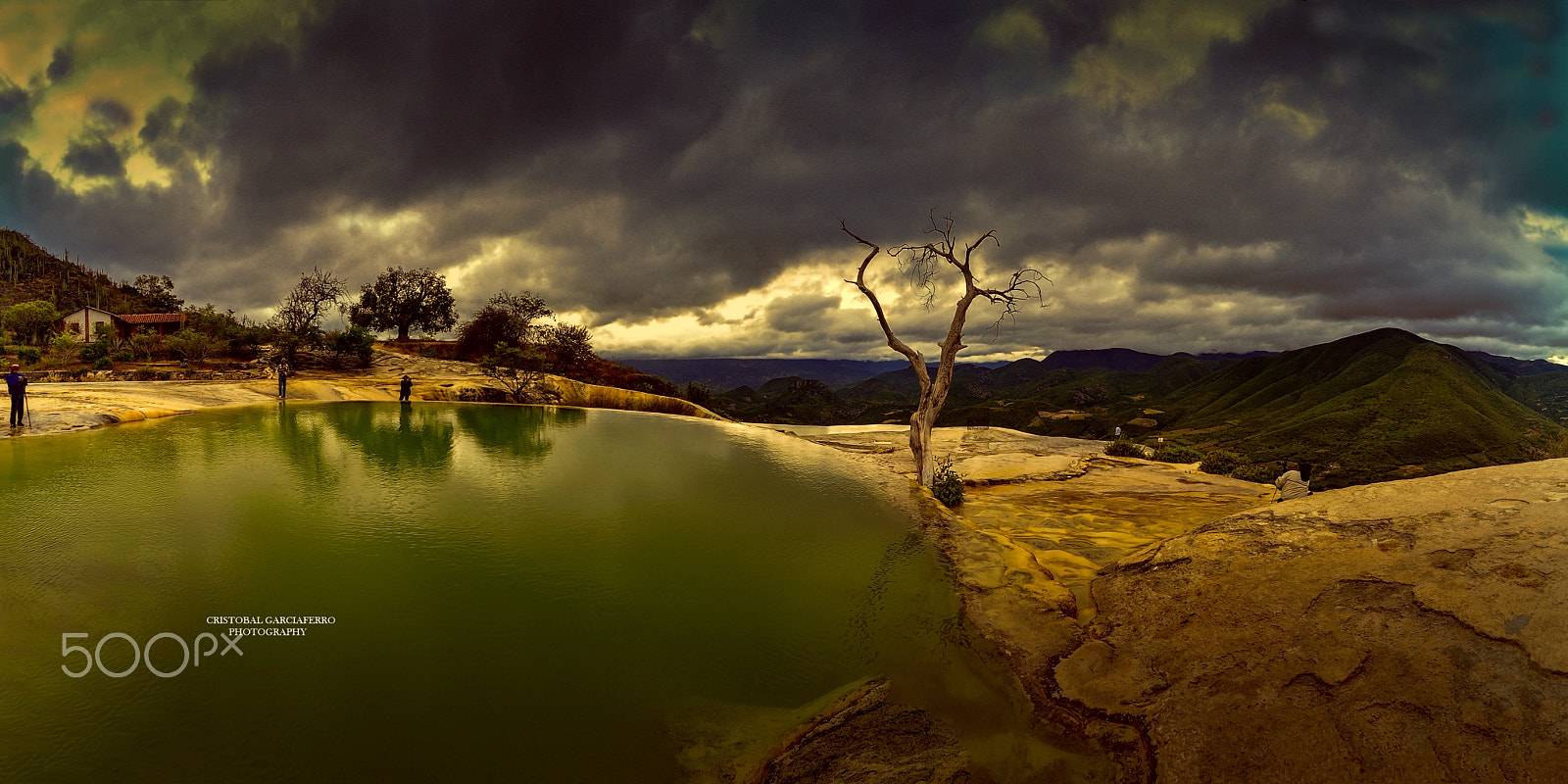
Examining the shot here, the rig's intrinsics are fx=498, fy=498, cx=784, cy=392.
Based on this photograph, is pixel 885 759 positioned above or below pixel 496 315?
below

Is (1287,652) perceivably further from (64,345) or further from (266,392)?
(64,345)

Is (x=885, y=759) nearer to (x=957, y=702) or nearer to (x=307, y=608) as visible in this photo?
(x=957, y=702)

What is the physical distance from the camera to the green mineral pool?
17.7 ft

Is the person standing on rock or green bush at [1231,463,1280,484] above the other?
the person standing on rock

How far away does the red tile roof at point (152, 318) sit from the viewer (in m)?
56.6

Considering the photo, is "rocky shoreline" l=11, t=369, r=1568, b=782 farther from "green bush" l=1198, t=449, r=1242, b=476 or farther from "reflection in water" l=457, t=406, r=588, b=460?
"reflection in water" l=457, t=406, r=588, b=460

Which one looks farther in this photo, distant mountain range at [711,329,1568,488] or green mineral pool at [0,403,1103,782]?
distant mountain range at [711,329,1568,488]

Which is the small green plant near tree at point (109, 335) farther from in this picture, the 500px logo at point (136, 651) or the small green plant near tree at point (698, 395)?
the 500px logo at point (136, 651)

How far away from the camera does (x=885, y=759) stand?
557 centimetres

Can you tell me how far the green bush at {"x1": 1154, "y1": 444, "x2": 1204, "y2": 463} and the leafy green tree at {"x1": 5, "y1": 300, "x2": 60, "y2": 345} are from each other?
298ft

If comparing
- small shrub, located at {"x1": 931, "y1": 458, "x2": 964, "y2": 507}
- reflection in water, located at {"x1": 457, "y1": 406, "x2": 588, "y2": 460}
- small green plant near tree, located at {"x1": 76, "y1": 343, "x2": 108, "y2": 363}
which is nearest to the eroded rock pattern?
small shrub, located at {"x1": 931, "y1": 458, "x2": 964, "y2": 507}

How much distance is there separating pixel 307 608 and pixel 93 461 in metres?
13.4

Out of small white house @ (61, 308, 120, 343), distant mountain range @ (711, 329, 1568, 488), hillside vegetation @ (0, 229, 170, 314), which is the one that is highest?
hillside vegetation @ (0, 229, 170, 314)

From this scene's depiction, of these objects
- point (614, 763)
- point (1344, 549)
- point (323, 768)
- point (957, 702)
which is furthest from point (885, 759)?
point (1344, 549)
